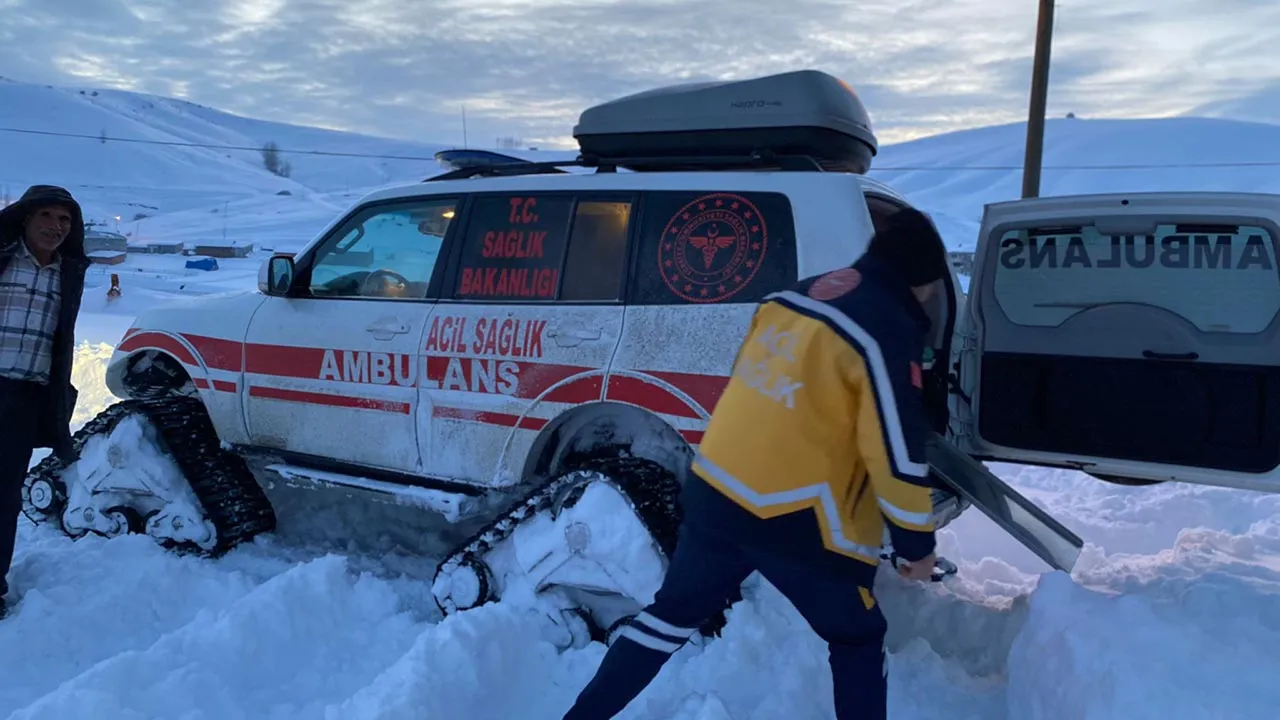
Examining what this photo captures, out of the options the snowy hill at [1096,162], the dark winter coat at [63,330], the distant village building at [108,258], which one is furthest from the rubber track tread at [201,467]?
the snowy hill at [1096,162]

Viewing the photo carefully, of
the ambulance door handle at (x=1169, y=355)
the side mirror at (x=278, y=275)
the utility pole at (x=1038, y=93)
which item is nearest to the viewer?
the ambulance door handle at (x=1169, y=355)

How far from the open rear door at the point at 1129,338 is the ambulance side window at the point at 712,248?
120cm

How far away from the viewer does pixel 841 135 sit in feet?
13.1

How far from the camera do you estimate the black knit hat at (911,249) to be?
98.4 inches

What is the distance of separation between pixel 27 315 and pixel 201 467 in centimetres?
115

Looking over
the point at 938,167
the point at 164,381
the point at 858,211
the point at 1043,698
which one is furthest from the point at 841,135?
the point at 938,167

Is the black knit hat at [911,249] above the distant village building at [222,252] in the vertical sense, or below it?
above

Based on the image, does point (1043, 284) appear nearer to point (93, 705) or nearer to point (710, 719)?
point (710, 719)

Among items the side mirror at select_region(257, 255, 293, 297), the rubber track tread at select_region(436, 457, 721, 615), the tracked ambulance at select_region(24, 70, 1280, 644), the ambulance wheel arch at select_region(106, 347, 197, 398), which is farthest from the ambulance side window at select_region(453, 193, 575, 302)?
the ambulance wheel arch at select_region(106, 347, 197, 398)

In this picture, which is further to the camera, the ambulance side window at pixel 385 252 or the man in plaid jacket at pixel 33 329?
the ambulance side window at pixel 385 252

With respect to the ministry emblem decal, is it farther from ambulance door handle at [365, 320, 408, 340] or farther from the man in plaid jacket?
the man in plaid jacket

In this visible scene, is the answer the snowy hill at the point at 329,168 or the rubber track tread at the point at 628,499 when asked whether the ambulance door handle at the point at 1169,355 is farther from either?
the snowy hill at the point at 329,168

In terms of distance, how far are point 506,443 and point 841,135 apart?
76.9 inches

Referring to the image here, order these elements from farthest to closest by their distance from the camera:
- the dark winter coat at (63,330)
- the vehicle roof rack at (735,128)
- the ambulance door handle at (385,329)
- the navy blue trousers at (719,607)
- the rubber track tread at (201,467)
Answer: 1. the rubber track tread at (201,467)
2. the ambulance door handle at (385,329)
3. the dark winter coat at (63,330)
4. the vehicle roof rack at (735,128)
5. the navy blue trousers at (719,607)
